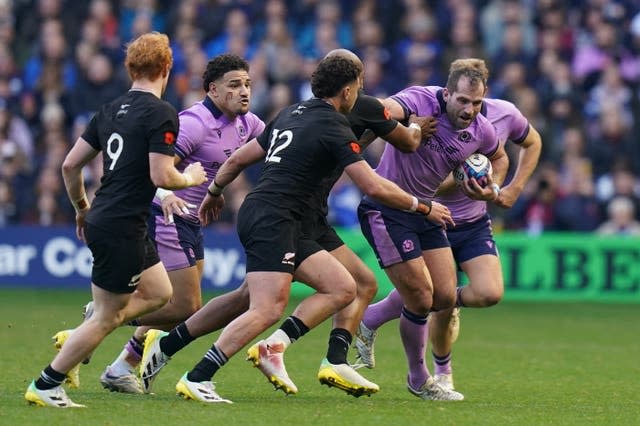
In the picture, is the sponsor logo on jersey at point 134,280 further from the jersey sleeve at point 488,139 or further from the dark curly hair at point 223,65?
the jersey sleeve at point 488,139

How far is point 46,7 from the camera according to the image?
22.4 m

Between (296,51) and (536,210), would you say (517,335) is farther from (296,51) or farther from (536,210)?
(296,51)

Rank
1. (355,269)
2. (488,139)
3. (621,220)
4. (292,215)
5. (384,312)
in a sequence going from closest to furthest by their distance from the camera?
(292,215), (355,269), (488,139), (384,312), (621,220)

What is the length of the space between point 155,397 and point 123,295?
45.0 inches

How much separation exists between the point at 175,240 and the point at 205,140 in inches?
30.4

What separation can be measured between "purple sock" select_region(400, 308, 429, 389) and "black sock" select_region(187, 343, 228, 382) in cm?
167

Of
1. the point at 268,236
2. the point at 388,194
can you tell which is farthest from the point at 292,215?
the point at 388,194

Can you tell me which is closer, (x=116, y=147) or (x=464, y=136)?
(x=116, y=147)

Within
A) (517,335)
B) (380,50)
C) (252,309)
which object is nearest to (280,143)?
(252,309)

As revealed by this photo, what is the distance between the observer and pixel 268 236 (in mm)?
9078

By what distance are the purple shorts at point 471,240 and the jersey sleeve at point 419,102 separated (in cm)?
95

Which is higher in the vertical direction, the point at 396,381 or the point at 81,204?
the point at 81,204

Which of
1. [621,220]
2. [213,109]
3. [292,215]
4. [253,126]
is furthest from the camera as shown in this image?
[621,220]

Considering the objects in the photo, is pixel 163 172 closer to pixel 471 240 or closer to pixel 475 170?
pixel 475 170
